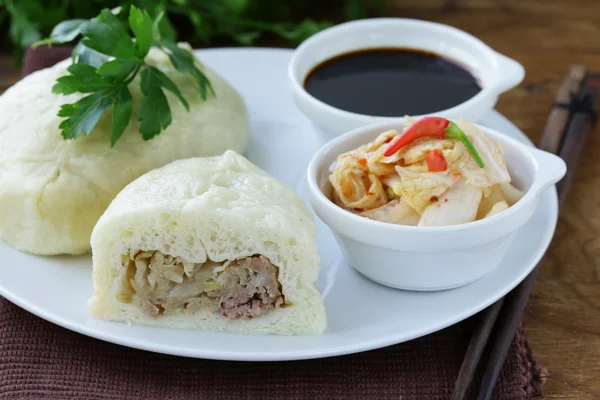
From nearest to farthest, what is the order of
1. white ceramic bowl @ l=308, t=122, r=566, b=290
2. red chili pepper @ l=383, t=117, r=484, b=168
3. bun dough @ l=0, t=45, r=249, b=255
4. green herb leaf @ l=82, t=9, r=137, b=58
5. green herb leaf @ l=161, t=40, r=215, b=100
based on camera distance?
1. white ceramic bowl @ l=308, t=122, r=566, b=290
2. red chili pepper @ l=383, t=117, r=484, b=168
3. bun dough @ l=0, t=45, r=249, b=255
4. green herb leaf @ l=82, t=9, r=137, b=58
5. green herb leaf @ l=161, t=40, r=215, b=100

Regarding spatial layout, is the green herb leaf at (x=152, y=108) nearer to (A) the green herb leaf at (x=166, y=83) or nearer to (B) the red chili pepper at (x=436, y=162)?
(A) the green herb leaf at (x=166, y=83)

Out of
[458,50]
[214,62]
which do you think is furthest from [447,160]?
[214,62]

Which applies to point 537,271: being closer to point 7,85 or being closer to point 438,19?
point 438,19

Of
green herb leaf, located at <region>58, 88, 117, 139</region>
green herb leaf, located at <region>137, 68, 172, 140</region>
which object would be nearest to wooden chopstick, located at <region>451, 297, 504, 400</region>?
green herb leaf, located at <region>137, 68, 172, 140</region>

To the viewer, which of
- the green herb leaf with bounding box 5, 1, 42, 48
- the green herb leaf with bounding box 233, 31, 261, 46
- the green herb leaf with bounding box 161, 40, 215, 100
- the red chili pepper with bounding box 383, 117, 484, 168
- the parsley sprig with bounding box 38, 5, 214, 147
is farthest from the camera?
the green herb leaf with bounding box 233, 31, 261, 46

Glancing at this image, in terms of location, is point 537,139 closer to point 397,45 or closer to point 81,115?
point 397,45

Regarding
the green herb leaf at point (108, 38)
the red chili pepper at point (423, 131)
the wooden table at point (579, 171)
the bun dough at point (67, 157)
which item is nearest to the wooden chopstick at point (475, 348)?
the wooden table at point (579, 171)

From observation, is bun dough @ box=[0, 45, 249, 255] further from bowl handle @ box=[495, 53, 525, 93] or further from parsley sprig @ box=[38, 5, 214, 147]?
bowl handle @ box=[495, 53, 525, 93]
